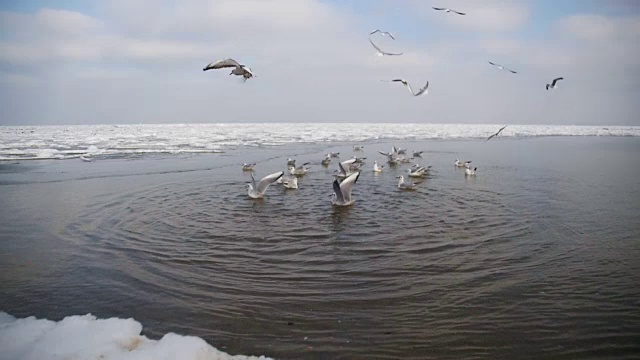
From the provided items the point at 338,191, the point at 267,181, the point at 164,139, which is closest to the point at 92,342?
the point at 338,191

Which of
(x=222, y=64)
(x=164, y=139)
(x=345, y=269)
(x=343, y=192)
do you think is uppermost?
(x=222, y=64)

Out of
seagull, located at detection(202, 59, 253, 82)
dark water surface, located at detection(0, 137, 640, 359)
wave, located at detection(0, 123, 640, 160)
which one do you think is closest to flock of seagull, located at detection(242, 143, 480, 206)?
dark water surface, located at detection(0, 137, 640, 359)

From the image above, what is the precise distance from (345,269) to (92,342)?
323 cm

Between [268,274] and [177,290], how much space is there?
3.99 ft

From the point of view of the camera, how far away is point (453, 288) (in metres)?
5.29

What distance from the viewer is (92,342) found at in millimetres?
4098

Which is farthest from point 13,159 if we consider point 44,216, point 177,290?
point 177,290

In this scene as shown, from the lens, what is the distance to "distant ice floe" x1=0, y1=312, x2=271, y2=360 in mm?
3904

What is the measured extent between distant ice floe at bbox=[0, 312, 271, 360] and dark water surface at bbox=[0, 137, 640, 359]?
17cm

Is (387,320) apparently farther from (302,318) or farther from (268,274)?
(268,274)

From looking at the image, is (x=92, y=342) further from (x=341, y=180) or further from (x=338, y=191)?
(x=341, y=180)

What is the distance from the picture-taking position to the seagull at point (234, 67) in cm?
541

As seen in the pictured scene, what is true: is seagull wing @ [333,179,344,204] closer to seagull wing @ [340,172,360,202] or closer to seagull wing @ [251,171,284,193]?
seagull wing @ [340,172,360,202]

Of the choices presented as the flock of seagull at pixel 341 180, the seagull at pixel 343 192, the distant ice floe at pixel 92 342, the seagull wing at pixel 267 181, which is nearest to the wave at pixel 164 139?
the flock of seagull at pixel 341 180
